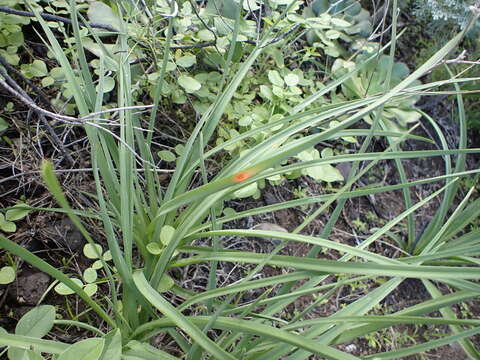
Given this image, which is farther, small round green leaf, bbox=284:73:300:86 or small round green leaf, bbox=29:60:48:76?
small round green leaf, bbox=284:73:300:86

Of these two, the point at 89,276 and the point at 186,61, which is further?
the point at 186,61

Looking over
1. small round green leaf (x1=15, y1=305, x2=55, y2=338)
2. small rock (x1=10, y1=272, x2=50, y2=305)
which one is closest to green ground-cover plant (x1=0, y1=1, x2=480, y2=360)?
small round green leaf (x1=15, y1=305, x2=55, y2=338)

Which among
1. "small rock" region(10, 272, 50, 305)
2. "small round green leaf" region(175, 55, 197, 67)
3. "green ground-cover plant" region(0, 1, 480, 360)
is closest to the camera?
"green ground-cover plant" region(0, 1, 480, 360)

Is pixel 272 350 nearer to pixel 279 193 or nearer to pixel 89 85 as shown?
pixel 89 85

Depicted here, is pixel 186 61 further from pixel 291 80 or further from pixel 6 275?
pixel 6 275

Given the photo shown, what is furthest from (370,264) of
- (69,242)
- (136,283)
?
(69,242)

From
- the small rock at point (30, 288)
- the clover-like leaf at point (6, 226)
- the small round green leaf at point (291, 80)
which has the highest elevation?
the small round green leaf at point (291, 80)

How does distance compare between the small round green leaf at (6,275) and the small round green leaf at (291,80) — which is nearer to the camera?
the small round green leaf at (6,275)

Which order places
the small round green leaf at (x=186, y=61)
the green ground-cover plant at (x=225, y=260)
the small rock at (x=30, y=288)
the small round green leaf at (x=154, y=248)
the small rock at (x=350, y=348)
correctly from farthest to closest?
the small rock at (x=350, y=348)
the small round green leaf at (x=186, y=61)
the small rock at (x=30, y=288)
the small round green leaf at (x=154, y=248)
the green ground-cover plant at (x=225, y=260)

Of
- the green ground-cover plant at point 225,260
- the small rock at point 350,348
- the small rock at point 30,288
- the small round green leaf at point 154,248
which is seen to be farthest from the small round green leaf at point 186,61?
the small rock at point 350,348

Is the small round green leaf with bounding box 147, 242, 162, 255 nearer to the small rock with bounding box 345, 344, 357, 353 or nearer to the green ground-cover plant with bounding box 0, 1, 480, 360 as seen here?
the green ground-cover plant with bounding box 0, 1, 480, 360

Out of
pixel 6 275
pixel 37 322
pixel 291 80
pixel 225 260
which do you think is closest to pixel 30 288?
pixel 6 275

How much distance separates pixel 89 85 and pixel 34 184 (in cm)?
36

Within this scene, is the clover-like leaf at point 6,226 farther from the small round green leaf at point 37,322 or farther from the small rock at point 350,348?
the small rock at point 350,348
